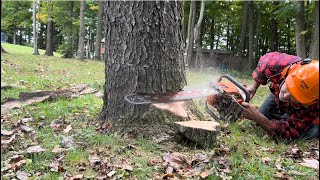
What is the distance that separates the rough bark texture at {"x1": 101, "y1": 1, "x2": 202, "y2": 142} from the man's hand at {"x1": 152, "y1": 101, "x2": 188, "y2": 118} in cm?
5

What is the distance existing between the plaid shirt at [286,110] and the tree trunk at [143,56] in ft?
3.70

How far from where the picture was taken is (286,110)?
3.77 m

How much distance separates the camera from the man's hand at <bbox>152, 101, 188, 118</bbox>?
3.23 meters

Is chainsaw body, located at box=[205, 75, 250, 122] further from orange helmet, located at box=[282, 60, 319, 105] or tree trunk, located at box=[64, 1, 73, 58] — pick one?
tree trunk, located at box=[64, 1, 73, 58]

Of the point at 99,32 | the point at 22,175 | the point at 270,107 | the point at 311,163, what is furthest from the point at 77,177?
the point at 99,32

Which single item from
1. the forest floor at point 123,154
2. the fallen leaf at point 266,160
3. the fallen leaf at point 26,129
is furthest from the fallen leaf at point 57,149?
the fallen leaf at point 266,160

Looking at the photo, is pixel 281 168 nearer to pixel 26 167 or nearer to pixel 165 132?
pixel 165 132

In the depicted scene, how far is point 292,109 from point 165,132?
Answer: 1.46m

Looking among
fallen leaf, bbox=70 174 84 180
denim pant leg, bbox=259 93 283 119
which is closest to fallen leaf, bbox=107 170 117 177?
fallen leaf, bbox=70 174 84 180

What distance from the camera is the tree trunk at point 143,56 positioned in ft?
10.2

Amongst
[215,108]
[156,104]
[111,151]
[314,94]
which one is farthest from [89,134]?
[314,94]

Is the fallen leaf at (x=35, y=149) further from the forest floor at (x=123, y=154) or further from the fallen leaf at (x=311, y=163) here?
the fallen leaf at (x=311, y=163)

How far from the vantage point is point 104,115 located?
11.6 feet

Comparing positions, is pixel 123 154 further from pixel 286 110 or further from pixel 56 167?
pixel 286 110
